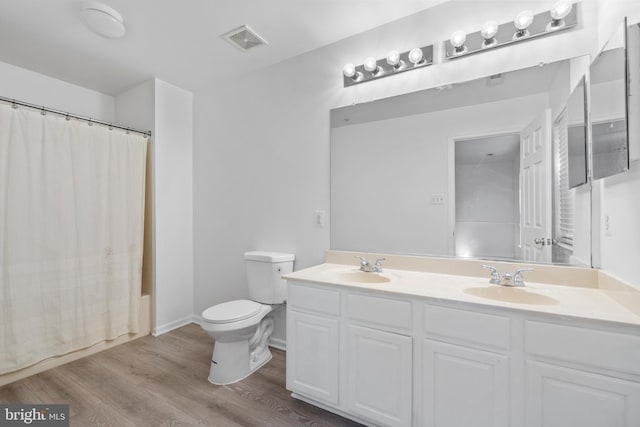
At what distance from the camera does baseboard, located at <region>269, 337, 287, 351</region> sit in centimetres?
244

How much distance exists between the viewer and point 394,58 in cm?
190

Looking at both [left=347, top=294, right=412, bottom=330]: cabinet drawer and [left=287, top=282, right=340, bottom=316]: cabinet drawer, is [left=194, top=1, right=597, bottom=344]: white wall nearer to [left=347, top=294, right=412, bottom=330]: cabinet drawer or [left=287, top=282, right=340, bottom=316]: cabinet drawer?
[left=287, top=282, right=340, bottom=316]: cabinet drawer

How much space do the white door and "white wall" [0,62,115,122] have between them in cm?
381

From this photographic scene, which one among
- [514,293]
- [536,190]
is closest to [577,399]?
[514,293]

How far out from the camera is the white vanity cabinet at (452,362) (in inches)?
40.6

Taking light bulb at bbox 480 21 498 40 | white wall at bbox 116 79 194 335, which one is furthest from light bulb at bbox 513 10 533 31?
white wall at bbox 116 79 194 335

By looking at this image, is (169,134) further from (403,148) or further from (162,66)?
(403,148)

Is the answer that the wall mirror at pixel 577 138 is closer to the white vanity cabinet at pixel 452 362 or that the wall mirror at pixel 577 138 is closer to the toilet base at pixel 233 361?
the white vanity cabinet at pixel 452 362

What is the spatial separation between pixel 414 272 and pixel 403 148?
0.83 metres

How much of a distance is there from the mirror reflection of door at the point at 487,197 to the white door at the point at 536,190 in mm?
31

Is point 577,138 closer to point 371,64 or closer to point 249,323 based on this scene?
point 371,64

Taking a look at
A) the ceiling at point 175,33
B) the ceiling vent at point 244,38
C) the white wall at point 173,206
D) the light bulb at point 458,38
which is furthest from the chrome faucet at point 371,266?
the white wall at point 173,206

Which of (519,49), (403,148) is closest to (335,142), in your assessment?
(403,148)

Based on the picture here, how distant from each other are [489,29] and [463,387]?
1.83m
